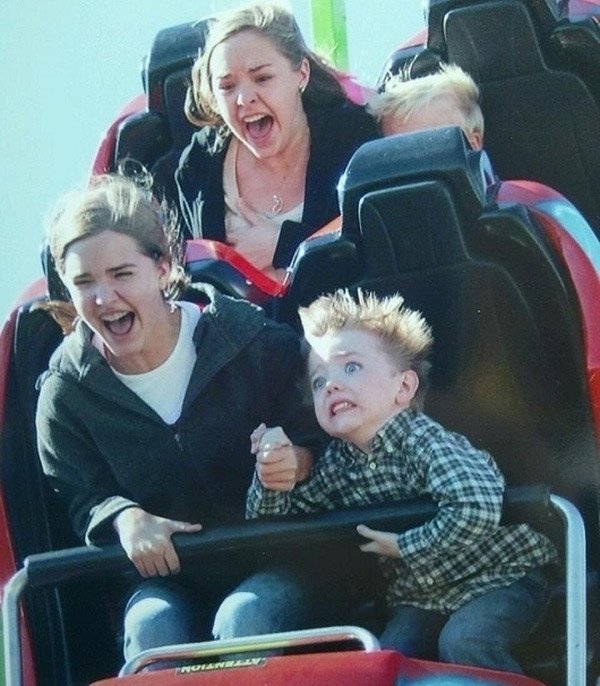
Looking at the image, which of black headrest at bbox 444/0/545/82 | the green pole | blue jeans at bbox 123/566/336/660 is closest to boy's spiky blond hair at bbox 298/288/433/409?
blue jeans at bbox 123/566/336/660

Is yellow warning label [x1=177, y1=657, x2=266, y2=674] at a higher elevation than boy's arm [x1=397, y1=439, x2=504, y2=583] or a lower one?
lower

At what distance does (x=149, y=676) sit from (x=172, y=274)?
53 centimetres

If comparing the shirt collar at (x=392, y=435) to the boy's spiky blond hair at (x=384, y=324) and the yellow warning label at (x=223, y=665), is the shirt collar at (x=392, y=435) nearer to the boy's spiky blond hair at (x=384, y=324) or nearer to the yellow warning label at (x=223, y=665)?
the boy's spiky blond hair at (x=384, y=324)

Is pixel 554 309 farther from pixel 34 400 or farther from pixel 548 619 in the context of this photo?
pixel 34 400

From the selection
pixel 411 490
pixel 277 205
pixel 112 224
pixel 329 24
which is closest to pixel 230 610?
pixel 411 490

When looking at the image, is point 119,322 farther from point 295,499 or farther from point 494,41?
point 494,41

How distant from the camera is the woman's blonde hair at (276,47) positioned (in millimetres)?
2379

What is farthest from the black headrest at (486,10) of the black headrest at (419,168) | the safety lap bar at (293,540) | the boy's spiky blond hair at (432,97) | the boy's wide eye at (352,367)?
the safety lap bar at (293,540)

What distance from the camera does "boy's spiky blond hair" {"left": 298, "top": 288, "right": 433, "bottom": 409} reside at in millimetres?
1873

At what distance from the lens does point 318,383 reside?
1.86m

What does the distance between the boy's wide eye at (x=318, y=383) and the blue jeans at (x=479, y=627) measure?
23cm

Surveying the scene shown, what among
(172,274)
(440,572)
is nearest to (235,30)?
(172,274)

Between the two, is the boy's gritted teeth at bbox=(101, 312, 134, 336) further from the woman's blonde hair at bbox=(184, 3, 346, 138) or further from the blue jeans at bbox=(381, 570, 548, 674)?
the woman's blonde hair at bbox=(184, 3, 346, 138)

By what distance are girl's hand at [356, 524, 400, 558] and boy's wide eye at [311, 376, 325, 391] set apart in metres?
0.18
